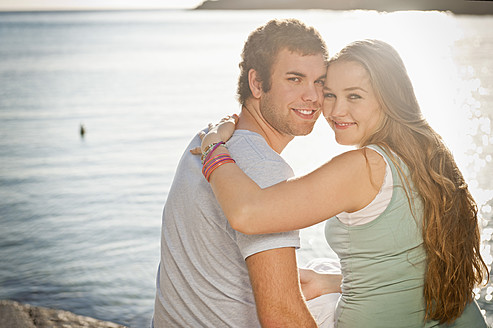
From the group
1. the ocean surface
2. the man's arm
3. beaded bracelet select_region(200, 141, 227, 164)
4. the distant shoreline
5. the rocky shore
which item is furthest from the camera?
the distant shoreline

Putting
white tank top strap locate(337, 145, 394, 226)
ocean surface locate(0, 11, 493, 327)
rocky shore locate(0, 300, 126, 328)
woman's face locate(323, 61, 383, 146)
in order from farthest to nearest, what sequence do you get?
ocean surface locate(0, 11, 493, 327), rocky shore locate(0, 300, 126, 328), woman's face locate(323, 61, 383, 146), white tank top strap locate(337, 145, 394, 226)

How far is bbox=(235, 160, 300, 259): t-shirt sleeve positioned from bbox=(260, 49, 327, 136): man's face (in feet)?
2.21

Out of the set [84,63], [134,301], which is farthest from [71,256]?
[84,63]

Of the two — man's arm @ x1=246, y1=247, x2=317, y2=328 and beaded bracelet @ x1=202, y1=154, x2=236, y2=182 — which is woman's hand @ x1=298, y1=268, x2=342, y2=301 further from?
beaded bracelet @ x1=202, y1=154, x2=236, y2=182

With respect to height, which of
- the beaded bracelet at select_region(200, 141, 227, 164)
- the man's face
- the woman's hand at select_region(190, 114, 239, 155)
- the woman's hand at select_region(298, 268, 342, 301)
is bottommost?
the woman's hand at select_region(298, 268, 342, 301)

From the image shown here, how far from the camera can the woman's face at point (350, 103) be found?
2.93 meters

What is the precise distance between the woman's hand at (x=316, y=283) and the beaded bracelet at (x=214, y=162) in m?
0.88

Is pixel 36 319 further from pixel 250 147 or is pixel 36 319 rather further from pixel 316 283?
Result: pixel 250 147

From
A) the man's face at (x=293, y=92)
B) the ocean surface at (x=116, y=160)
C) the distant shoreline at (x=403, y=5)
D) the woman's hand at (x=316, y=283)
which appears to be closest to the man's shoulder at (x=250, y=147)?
the man's face at (x=293, y=92)

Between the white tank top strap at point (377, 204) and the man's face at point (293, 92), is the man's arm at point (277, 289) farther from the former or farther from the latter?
the man's face at point (293, 92)

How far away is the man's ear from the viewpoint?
3335 millimetres

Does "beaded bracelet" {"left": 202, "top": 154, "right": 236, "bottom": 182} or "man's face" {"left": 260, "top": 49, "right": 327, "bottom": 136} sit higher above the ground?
"man's face" {"left": 260, "top": 49, "right": 327, "bottom": 136}

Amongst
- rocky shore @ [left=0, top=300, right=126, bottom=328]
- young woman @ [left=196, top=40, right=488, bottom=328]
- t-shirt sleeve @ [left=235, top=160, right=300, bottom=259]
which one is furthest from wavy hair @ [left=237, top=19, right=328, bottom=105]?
rocky shore @ [left=0, top=300, right=126, bottom=328]

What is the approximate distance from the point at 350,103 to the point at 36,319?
4025mm
